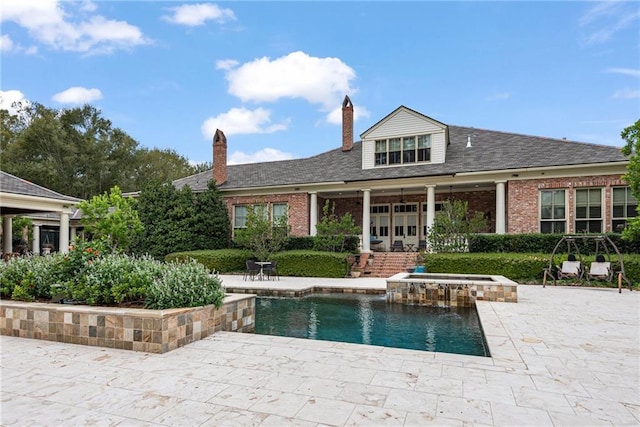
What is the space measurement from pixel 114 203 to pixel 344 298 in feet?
32.9

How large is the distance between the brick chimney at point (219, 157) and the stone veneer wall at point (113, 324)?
16.3 metres

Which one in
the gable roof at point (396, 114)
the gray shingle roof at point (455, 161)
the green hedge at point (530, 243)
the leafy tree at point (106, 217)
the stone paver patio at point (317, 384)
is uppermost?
the gable roof at point (396, 114)

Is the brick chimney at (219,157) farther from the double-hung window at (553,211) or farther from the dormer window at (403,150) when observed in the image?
the double-hung window at (553,211)

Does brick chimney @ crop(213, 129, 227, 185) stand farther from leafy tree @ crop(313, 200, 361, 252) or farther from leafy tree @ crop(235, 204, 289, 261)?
leafy tree @ crop(313, 200, 361, 252)

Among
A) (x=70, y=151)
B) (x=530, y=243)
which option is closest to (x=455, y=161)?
(x=530, y=243)

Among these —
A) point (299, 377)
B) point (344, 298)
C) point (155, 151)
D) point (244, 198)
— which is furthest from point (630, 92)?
point (155, 151)

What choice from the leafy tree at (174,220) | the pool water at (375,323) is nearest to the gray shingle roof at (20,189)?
the leafy tree at (174,220)

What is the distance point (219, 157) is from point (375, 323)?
16456mm

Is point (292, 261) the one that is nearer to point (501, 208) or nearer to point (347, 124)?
point (501, 208)

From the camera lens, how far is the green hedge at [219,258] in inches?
650

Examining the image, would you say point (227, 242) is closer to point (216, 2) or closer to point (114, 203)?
point (114, 203)

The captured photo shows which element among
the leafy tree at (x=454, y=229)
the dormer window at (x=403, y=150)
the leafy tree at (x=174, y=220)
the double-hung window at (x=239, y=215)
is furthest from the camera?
the double-hung window at (x=239, y=215)

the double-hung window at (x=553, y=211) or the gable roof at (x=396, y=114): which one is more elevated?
the gable roof at (x=396, y=114)

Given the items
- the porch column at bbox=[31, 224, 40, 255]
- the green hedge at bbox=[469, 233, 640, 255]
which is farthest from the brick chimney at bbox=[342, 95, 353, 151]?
the porch column at bbox=[31, 224, 40, 255]
